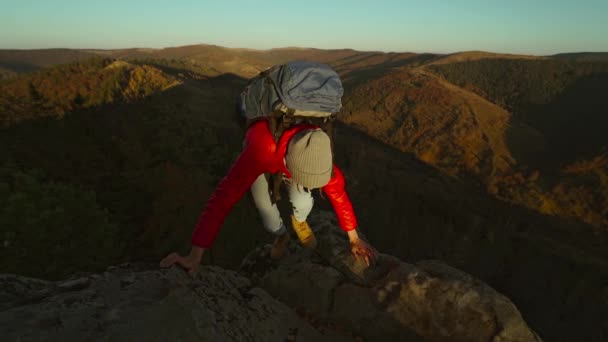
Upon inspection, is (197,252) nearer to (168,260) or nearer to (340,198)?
(168,260)

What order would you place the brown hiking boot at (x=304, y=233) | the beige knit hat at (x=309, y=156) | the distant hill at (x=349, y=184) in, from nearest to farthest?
the beige knit hat at (x=309, y=156), the brown hiking boot at (x=304, y=233), the distant hill at (x=349, y=184)

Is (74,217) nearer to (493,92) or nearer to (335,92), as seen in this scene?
(335,92)

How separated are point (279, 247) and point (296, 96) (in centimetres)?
245

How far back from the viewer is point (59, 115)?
606 inches

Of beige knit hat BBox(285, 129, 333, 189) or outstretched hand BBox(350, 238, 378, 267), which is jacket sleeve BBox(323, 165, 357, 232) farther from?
beige knit hat BBox(285, 129, 333, 189)

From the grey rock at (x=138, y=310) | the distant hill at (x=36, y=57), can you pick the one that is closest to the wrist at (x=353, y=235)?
the grey rock at (x=138, y=310)

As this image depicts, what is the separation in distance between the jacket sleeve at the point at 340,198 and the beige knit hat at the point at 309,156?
631 millimetres

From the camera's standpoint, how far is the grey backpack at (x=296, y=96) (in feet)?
8.61

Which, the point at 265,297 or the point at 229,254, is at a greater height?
the point at 265,297

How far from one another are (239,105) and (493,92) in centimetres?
4897

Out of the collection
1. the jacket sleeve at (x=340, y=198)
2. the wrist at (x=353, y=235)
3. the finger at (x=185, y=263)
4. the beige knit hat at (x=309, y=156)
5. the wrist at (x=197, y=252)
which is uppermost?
the beige knit hat at (x=309, y=156)

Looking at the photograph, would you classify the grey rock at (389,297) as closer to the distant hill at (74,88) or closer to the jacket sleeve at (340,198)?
the jacket sleeve at (340,198)

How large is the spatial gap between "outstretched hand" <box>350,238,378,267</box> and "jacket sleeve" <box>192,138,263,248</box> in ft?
5.56

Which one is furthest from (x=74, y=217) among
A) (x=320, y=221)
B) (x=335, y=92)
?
(x=335, y=92)
